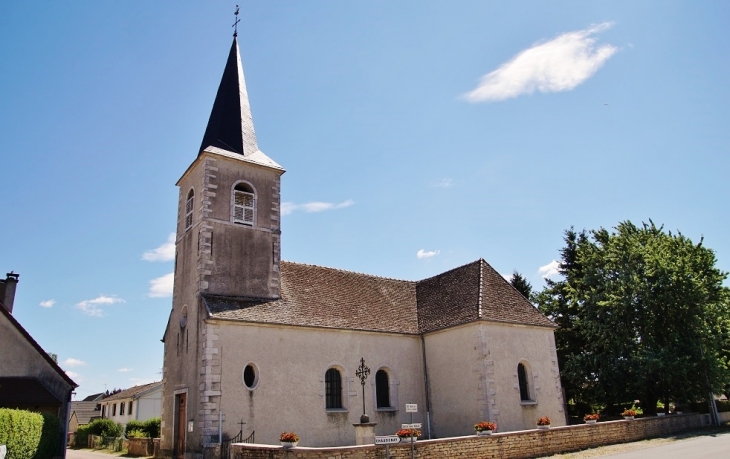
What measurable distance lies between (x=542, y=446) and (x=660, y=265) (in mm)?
13989

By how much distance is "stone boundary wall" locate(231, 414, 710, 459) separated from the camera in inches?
532

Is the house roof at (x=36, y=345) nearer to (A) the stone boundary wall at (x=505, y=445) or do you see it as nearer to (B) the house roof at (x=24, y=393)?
(B) the house roof at (x=24, y=393)

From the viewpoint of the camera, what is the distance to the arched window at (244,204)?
22.2m

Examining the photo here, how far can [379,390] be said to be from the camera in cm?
2278

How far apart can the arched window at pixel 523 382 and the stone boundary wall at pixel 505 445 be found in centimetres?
350

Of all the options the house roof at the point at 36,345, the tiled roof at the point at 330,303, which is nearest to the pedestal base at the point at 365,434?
the tiled roof at the point at 330,303

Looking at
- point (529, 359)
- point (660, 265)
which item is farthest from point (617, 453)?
point (660, 265)

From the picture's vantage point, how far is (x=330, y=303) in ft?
75.8

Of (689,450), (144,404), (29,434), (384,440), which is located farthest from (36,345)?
(144,404)

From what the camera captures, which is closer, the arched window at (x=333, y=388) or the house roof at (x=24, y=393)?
the house roof at (x=24, y=393)

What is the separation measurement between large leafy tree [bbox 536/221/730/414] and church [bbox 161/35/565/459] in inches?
221

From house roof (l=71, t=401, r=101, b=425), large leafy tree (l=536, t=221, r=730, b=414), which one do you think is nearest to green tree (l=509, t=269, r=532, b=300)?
large leafy tree (l=536, t=221, r=730, b=414)

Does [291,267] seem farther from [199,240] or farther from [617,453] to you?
[617,453]

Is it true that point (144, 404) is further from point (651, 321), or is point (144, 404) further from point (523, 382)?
point (651, 321)
